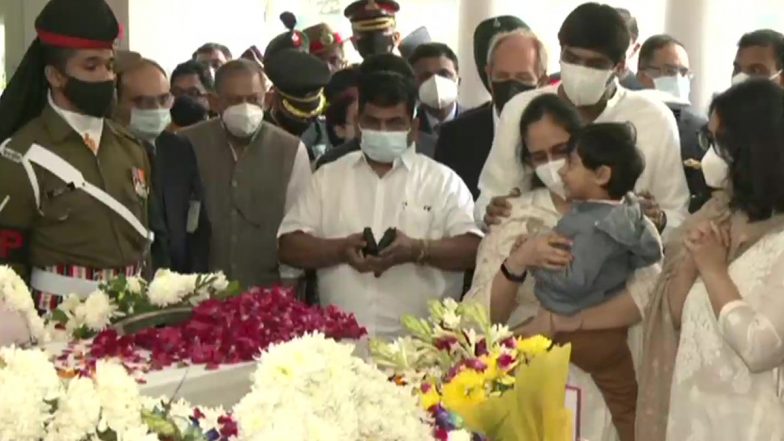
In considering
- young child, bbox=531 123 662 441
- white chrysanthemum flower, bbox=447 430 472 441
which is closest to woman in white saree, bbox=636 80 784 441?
young child, bbox=531 123 662 441

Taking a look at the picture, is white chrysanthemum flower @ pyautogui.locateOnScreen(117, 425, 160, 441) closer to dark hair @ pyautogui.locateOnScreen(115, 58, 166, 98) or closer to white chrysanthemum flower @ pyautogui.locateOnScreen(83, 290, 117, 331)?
white chrysanthemum flower @ pyautogui.locateOnScreen(83, 290, 117, 331)

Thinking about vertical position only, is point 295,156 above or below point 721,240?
below

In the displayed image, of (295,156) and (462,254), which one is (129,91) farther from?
(462,254)

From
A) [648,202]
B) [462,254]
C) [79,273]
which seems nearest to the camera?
[79,273]

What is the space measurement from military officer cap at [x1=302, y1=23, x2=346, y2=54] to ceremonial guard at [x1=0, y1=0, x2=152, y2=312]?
2586 millimetres

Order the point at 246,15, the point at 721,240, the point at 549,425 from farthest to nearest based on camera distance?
the point at 246,15 < the point at 721,240 < the point at 549,425

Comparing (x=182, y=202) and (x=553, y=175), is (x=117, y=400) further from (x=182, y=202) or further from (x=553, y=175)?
(x=182, y=202)

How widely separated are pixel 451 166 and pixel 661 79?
146 cm

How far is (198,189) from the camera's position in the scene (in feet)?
12.0

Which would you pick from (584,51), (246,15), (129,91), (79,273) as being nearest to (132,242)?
(79,273)

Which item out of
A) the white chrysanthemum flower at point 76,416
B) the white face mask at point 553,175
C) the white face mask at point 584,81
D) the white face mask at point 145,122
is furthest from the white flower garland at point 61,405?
the white face mask at point 145,122

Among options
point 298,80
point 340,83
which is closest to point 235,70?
point 298,80

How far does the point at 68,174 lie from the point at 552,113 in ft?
4.01

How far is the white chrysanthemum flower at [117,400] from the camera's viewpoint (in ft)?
4.51
